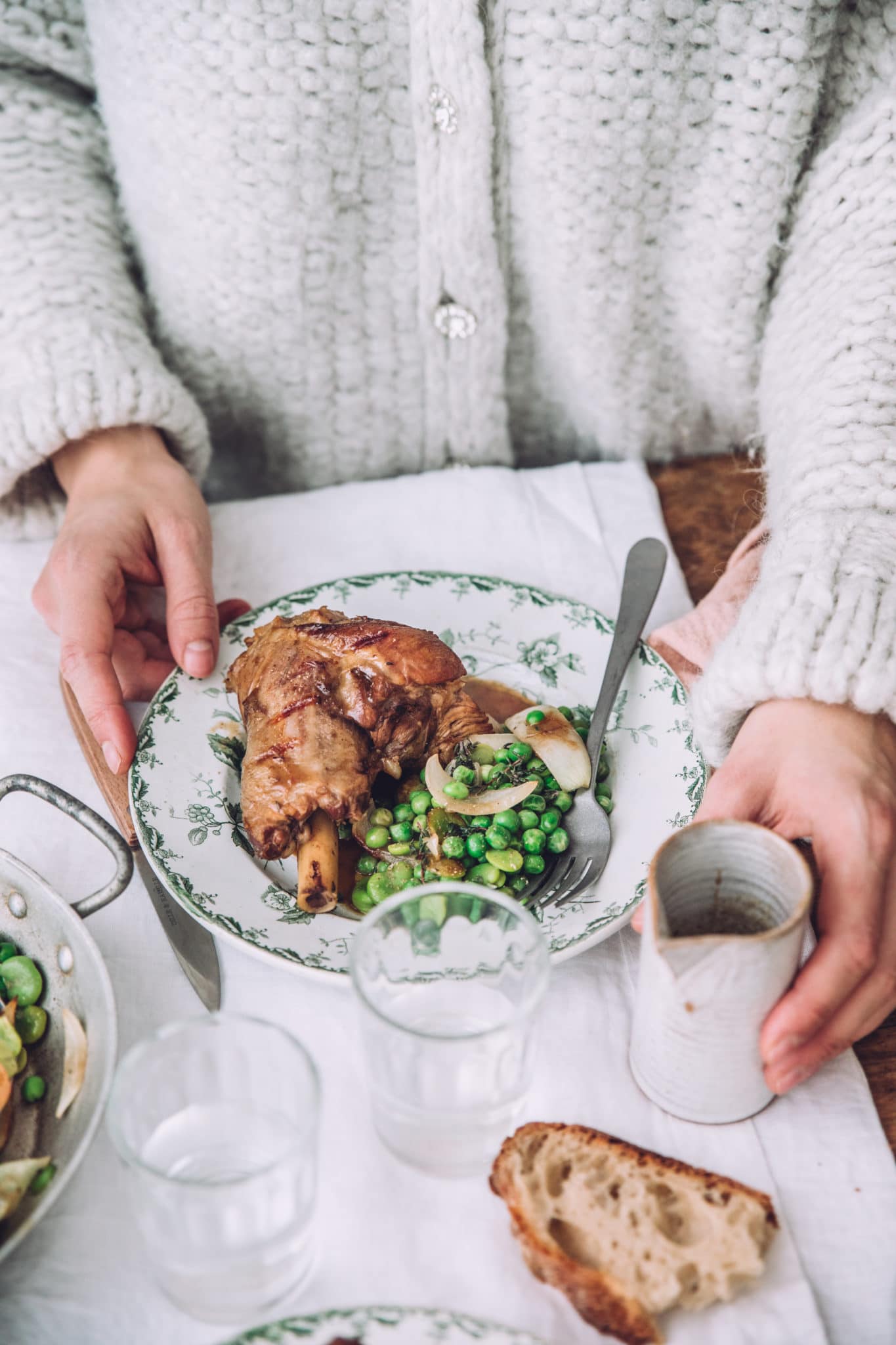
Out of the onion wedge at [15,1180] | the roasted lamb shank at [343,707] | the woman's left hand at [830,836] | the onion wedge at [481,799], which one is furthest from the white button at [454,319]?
the onion wedge at [15,1180]

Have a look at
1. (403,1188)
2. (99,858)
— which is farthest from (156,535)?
(403,1188)

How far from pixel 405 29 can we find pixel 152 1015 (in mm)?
1458

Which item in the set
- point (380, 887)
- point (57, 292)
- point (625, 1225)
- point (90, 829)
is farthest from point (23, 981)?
point (57, 292)

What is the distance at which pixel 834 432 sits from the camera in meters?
1.33

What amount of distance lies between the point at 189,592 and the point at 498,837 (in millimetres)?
608

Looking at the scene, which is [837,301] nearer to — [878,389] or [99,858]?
[878,389]

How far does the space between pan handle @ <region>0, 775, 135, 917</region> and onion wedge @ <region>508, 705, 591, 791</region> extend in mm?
529

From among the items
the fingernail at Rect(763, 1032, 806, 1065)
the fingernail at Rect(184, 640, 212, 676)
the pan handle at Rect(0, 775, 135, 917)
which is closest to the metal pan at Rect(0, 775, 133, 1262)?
the pan handle at Rect(0, 775, 135, 917)

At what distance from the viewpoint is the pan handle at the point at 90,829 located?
1057 millimetres

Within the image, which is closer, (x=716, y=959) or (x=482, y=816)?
(x=716, y=959)

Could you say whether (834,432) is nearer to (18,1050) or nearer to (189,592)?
(189,592)

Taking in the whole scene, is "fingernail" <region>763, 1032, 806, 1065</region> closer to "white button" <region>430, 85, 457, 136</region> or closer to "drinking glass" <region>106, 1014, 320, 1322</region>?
"drinking glass" <region>106, 1014, 320, 1322</region>

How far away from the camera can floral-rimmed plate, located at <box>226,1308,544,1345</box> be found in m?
0.77

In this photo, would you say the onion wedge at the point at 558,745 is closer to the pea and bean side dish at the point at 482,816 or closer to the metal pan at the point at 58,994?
the pea and bean side dish at the point at 482,816
